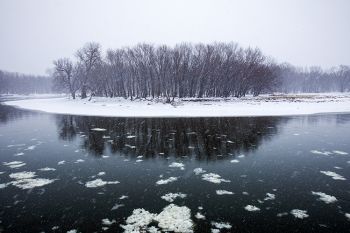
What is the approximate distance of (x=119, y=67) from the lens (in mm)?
74938

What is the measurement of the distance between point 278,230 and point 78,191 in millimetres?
6705

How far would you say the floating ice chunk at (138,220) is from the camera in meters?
7.28

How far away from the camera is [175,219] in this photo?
777cm

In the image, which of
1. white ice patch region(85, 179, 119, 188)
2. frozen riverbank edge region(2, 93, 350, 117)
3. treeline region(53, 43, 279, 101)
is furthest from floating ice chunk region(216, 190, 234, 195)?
treeline region(53, 43, 279, 101)

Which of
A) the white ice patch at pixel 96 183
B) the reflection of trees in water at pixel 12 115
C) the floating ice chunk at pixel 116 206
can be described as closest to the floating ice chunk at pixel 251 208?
the floating ice chunk at pixel 116 206

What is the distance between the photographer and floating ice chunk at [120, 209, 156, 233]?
7277 millimetres

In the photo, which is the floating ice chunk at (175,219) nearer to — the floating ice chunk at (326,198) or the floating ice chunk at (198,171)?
the floating ice chunk at (198,171)

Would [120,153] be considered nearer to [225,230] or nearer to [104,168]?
[104,168]

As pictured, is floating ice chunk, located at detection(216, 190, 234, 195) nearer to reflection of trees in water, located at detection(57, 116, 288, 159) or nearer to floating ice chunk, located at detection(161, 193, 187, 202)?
floating ice chunk, located at detection(161, 193, 187, 202)

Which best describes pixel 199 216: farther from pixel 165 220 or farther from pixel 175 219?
pixel 165 220

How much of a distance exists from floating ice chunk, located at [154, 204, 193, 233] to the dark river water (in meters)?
0.10

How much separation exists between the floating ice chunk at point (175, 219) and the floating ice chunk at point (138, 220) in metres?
0.25

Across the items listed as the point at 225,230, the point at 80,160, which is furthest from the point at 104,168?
the point at 225,230

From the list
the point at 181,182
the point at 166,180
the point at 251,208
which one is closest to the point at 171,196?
the point at 181,182
